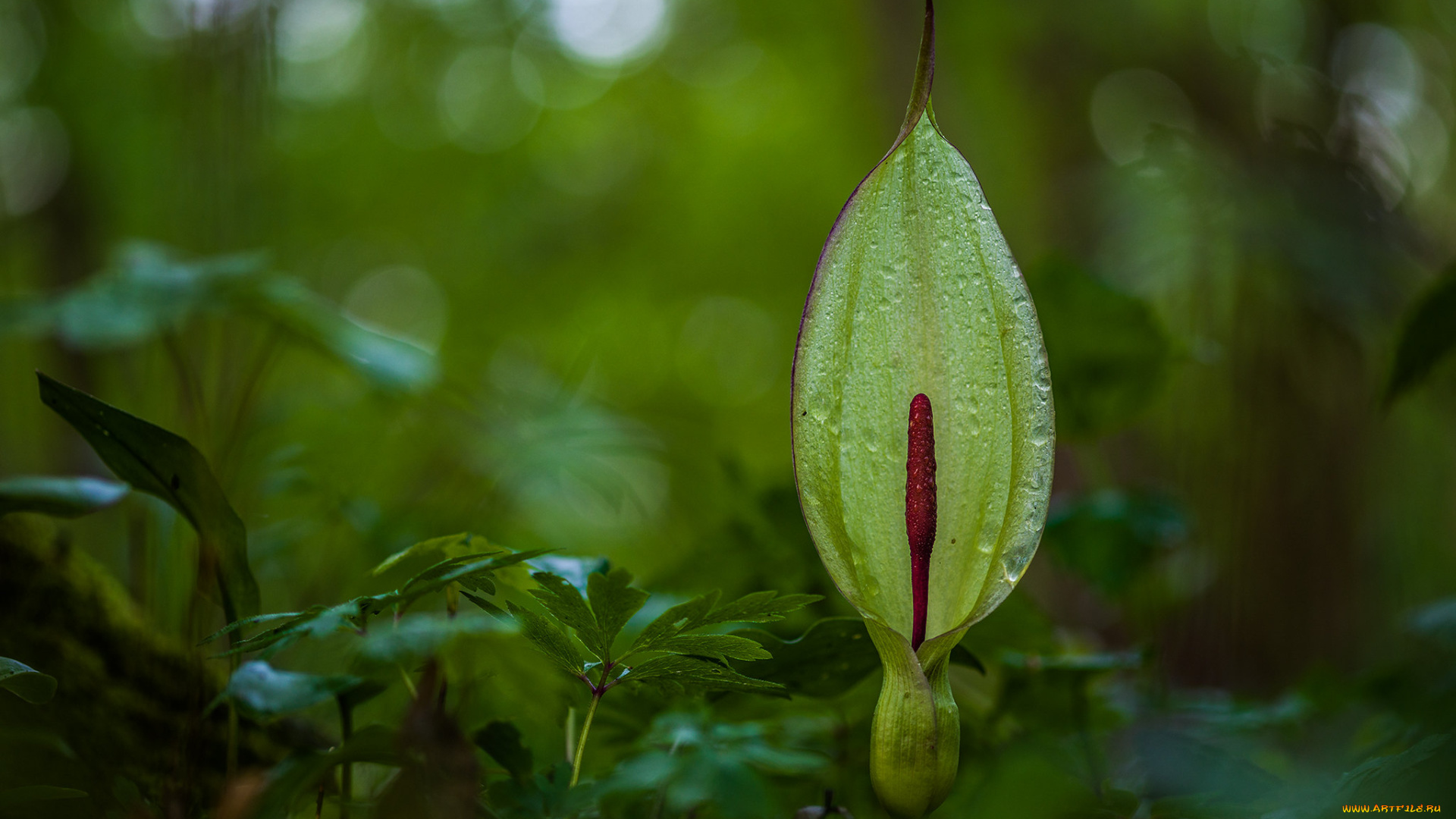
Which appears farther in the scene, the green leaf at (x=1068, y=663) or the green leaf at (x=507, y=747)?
the green leaf at (x=1068, y=663)

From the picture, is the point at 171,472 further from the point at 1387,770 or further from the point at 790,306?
the point at 790,306

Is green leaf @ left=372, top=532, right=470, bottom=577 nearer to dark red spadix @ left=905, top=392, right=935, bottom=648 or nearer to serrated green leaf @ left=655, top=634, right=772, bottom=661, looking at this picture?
serrated green leaf @ left=655, top=634, right=772, bottom=661

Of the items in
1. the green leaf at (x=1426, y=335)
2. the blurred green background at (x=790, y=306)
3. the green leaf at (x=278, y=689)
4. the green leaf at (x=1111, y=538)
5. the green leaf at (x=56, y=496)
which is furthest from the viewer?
the green leaf at (x=1111, y=538)

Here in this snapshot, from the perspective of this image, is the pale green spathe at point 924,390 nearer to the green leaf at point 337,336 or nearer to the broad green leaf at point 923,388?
the broad green leaf at point 923,388

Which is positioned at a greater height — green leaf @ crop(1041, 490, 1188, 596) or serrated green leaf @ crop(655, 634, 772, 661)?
serrated green leaf @ crop(655, 634, 772, 661)

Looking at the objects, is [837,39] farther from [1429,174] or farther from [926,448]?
[926,448]

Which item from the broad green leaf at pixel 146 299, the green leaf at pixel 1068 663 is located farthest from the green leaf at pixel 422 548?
the broad green leaf at pixel 146 299

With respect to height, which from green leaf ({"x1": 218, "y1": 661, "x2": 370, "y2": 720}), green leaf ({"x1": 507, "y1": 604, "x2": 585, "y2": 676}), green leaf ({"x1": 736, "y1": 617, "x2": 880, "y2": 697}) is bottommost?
green leaf ({"x1": 736, "y1": 617, "x2": 880, "y2": 697})

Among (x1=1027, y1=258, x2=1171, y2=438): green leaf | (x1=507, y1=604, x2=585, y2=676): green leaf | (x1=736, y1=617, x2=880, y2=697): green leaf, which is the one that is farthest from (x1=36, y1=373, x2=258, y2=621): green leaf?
(x1=1027, y1=258, x2=1171, y2=438): green leaf
